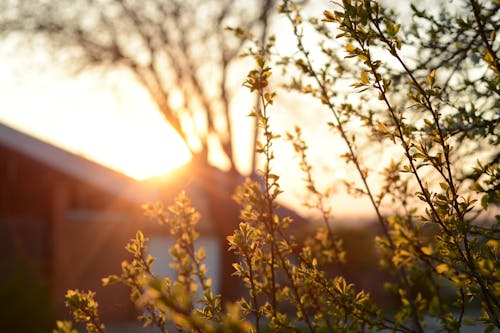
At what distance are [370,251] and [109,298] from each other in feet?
26.1

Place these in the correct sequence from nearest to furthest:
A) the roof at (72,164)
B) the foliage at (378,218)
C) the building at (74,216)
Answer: the foliage at (378,218), the roof at (72,164), the building at (74,216)

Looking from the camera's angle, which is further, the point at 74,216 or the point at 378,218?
the point at 74,216

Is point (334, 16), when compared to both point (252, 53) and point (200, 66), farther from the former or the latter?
point (200, 66)

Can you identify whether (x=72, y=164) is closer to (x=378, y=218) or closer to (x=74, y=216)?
(x=74, y=216)

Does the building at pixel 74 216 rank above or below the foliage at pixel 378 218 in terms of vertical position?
above

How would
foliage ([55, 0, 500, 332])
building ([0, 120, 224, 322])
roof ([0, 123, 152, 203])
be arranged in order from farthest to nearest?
building ([0, 120, 224, 322])
roof ([0, 123, 152, 203])
foliage ([55, 0, 500, 332])

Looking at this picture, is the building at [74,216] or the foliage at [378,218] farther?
the building at [74,216]

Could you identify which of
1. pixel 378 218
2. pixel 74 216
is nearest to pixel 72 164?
pixel 74 216

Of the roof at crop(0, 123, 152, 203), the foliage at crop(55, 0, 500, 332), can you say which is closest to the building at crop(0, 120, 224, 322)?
the roof at crop(0, 123, 152, 203)

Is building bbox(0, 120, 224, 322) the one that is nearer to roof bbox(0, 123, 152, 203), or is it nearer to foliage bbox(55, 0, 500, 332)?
roof bbox(0, 123, 152, 203)

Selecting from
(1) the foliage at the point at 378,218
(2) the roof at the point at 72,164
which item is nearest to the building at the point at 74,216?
(2) the roof at the point at 72,164

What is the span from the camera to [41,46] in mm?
15359

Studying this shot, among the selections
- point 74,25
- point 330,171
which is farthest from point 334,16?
point 74,25

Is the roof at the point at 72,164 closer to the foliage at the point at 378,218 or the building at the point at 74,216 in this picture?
the building at the point at 74,216
